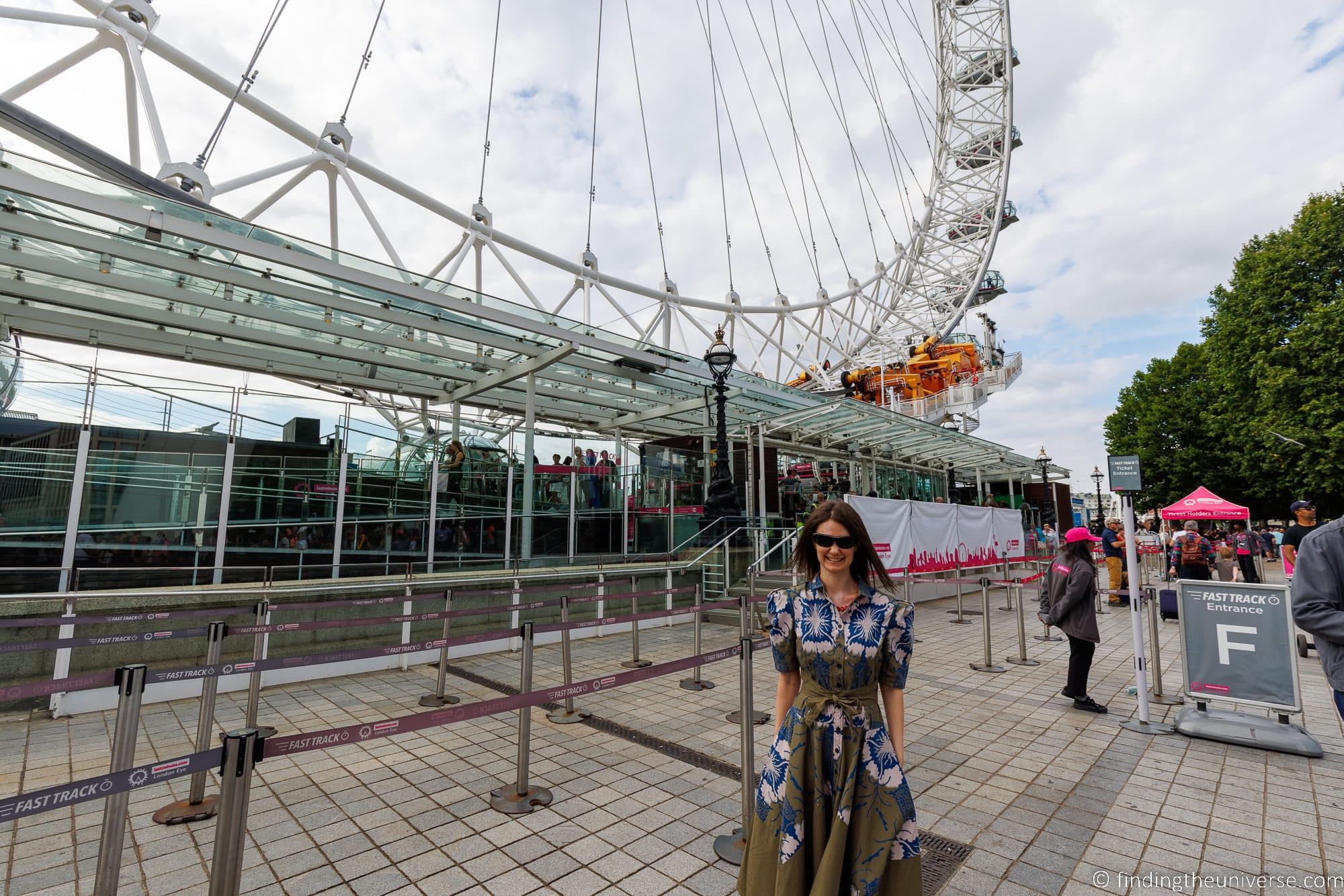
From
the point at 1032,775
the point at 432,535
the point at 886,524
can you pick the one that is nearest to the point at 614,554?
the point at 432,535

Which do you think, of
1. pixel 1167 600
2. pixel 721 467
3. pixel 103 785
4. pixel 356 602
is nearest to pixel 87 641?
pixel 103 785

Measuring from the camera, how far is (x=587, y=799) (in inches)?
156

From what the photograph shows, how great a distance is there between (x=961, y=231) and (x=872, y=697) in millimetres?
54888

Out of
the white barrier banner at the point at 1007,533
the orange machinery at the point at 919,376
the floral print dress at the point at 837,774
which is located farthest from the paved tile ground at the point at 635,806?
the orange machinery at the point at 919,376

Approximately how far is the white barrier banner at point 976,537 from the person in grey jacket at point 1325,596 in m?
12.1

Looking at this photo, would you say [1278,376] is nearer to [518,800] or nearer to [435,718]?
[518,800]

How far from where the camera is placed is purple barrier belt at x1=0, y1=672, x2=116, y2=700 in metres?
2.17

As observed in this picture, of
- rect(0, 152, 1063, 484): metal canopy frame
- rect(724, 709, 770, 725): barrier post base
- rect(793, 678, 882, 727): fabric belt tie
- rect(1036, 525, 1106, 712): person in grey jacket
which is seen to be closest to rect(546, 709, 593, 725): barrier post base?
rect(724, 709, 770, 725): barrier post base

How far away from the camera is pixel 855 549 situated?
2475 mm

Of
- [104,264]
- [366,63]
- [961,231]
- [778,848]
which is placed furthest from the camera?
[961,231]

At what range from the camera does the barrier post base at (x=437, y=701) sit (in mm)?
Answer: 6023

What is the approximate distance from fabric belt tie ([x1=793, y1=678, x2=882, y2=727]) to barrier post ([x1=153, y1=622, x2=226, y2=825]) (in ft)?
11.4

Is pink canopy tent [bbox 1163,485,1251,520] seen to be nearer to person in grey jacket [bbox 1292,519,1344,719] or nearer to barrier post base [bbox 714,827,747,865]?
person in grey jacket [bbox 1292,519,1344,719]

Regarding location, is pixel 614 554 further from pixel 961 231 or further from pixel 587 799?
pixel 961 231
